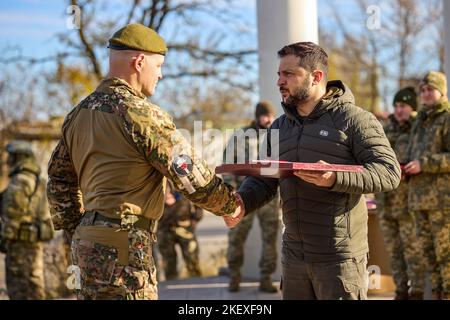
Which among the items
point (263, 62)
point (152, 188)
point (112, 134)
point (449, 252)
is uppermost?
point (263, 62)

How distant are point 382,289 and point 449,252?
4.81 feet

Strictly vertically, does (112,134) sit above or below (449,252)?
above

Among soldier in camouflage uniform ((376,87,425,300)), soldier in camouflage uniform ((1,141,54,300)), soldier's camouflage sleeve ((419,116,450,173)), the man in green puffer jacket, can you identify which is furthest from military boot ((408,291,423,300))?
soldier in camouflage uniform ((1,141,54,300))

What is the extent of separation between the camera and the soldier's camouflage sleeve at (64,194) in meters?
4.14

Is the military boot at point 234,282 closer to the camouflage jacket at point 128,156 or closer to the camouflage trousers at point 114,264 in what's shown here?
the camouflage jacket at point 128,156

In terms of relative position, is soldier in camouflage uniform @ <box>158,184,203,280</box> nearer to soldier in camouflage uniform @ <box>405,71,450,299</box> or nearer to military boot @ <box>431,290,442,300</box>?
soldier in camouflage uniform @ <box>405,71,450,299</box>

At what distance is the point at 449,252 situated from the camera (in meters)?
7.01

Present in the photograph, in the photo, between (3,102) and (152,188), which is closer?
(152,188)

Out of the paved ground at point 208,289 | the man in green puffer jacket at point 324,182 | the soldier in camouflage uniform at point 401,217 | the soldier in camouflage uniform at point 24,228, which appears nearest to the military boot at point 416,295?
the soldier in camouflage uniform at point 401,217

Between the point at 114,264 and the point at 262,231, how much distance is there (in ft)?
17.2

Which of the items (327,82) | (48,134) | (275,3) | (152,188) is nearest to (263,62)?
(275,3)

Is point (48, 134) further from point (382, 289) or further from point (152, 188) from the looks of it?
point (152, 188)

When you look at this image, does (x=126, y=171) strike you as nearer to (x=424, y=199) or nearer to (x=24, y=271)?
(x=424, y=199)

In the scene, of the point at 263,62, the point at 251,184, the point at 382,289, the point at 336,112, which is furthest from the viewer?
the point at 263,62
